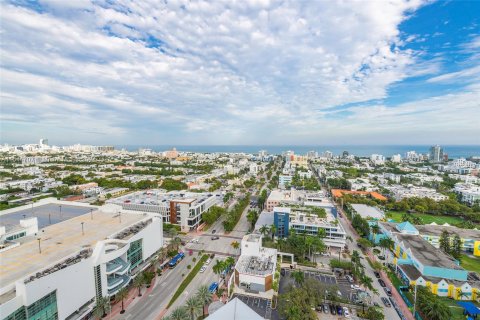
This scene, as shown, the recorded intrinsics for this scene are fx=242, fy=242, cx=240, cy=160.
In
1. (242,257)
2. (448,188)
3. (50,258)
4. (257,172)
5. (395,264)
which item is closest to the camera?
(50,258)

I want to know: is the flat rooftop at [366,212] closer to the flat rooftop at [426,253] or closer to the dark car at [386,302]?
the flat rooftop at [426,253]

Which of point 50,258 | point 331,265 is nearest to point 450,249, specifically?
point 331,265

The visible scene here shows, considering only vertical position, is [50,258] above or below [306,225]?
above

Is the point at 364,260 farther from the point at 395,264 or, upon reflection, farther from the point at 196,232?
the point at 196,232

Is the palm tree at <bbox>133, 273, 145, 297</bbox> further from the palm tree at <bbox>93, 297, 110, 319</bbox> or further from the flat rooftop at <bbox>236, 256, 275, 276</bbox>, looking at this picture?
the flat rooftop at <bbox>236, 256, 275, 276</bbox>

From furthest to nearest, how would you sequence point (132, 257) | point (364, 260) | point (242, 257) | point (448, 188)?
point (448, 188) → point (364, 260) → point (242, 257) → point (132, 257)

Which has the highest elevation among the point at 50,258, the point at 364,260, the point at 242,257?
the point at 50,258

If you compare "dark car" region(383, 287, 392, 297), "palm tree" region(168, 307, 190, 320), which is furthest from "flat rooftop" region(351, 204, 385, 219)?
"palm tree" region(168, 307, 190, 320)

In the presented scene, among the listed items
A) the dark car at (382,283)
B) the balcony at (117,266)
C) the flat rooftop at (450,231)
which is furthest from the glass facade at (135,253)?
the flat rooftop at (450,231)
